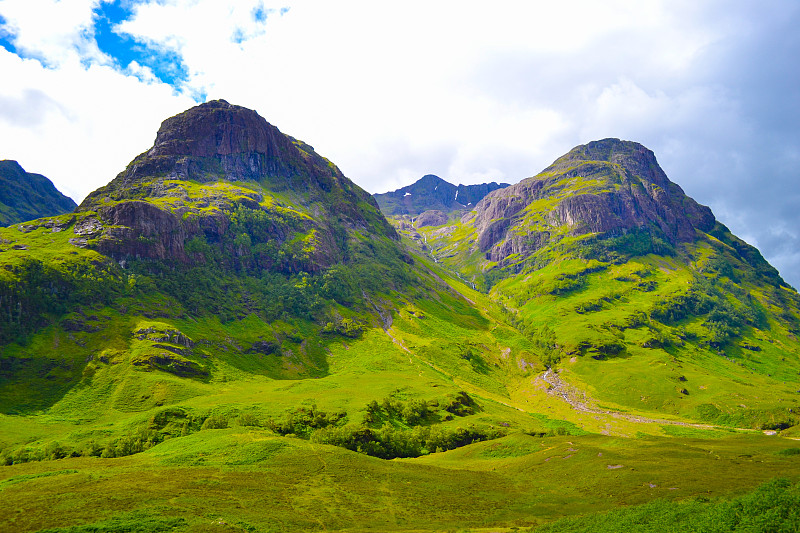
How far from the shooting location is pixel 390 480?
82.6 metres

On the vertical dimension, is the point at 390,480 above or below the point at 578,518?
below

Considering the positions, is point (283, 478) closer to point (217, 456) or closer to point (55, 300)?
point (217, 456)

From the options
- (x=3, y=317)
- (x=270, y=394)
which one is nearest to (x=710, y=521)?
(x=270, y=394)

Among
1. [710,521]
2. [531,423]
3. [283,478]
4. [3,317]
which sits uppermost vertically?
[3,317]

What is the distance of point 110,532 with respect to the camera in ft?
165

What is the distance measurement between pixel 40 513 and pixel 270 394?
112978 mm

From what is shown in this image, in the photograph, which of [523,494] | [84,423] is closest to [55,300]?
[84,423]

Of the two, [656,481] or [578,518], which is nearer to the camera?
[578,518]

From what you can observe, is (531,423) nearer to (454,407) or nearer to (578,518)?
(454,407)

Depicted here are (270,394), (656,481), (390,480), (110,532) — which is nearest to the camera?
(110,532)

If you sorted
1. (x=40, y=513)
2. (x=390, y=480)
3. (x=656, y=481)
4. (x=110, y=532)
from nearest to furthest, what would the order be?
1. (x=110, y=532)
2. (x=40, y=513)
3. (x=656, y=481)
4. (x=390, y=480)

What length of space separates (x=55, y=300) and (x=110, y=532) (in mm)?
183661

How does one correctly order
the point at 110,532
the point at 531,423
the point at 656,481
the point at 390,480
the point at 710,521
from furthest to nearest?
the point at 531,423, the point at 390,480, the point at 656,481, the point at 110,532, the point at 710,521

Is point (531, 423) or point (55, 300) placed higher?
point (55, 300)
